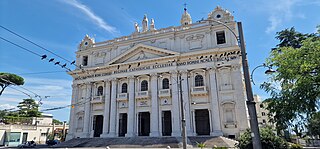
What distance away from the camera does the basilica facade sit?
2456cm

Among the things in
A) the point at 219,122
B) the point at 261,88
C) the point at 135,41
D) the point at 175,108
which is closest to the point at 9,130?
the point at 135,41

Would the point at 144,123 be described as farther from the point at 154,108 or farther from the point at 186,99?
the point at 186,99

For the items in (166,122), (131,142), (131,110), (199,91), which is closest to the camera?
(131,142)

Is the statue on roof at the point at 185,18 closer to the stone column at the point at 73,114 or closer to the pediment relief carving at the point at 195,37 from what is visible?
the pediment relief carving at the point at 195,37

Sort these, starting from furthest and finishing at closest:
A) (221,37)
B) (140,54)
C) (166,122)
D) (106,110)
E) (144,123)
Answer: (144,123) < (140,54) < (106,110) < (166,122) < (221,37)

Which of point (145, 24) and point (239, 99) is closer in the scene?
point (239, 99)

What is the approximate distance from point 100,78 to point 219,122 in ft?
58.0

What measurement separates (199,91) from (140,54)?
31.9ft

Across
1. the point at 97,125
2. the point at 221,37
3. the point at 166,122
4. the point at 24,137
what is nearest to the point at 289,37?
the point at 221,37

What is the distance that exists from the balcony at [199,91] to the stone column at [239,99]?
335 cm

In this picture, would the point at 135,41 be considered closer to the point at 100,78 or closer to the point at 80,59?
the point at 100,78

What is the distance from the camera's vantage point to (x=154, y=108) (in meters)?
26.7

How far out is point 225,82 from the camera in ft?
82.4

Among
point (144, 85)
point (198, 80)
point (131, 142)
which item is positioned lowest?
point (131, 142)
